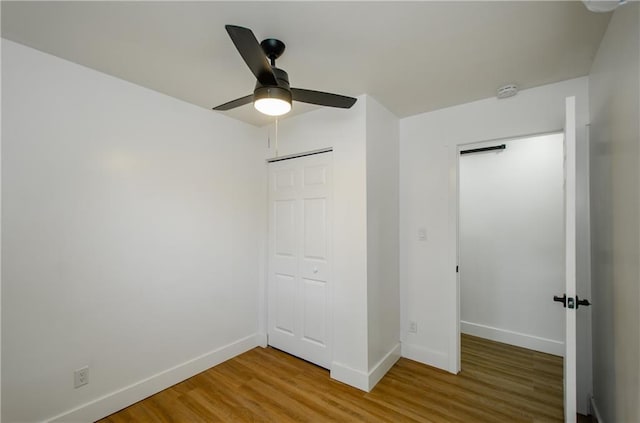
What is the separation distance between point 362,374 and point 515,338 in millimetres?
2020

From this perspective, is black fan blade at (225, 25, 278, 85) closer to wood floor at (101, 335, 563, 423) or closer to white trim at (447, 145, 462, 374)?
white trim at (447, 145, 462, 374)

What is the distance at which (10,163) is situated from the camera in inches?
65.0

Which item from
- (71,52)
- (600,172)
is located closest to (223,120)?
(71,52)

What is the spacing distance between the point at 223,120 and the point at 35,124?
142 centimetres

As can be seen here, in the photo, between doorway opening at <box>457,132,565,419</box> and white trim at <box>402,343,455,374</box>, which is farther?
doorway opening at <box>457,132,565,419</box>

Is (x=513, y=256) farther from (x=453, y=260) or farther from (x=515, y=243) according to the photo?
(x=453, y=260)

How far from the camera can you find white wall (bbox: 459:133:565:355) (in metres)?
2.97

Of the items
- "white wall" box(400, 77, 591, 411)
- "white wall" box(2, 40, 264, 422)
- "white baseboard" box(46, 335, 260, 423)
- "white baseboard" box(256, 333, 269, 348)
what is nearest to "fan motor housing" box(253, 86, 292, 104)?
"white wall" box(2, 40, 264, 422)

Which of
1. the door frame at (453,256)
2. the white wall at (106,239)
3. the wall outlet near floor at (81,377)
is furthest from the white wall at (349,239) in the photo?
the wall outlet near floor at (81,377)

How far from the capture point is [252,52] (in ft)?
4.20

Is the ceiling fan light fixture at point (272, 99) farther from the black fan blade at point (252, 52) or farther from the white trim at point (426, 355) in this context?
the white trim at point (426, 355)

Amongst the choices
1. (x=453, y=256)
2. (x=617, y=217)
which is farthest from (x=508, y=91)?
(x=453, y=256)

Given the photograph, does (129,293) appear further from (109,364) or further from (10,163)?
(10,163)

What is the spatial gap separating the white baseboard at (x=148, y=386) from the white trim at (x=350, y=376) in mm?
1081
